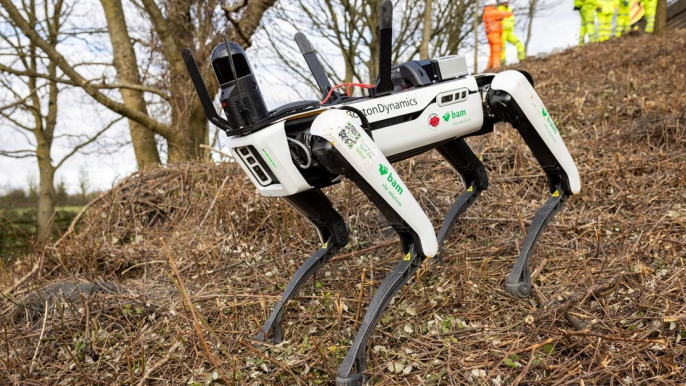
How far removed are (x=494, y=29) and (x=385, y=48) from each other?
12641 mm

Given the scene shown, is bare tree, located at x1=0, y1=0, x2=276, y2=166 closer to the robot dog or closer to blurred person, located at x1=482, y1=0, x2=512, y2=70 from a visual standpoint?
the robot dog

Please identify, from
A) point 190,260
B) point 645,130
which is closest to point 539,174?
point 645,130

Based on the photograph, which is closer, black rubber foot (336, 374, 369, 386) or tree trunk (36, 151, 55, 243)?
black rubber foot (336, 374, 369, 386)

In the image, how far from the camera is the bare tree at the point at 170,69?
25.2 ft

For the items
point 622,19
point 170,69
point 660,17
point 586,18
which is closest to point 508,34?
point 586,18

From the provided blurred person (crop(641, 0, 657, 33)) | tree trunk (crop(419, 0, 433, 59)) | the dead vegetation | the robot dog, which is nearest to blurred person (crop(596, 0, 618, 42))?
blurred person (crop(641, 0, 657, 33))

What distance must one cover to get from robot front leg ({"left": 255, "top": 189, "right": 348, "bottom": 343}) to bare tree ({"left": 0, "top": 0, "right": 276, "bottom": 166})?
4.98 metres

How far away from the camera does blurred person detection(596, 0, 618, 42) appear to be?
43.7 ft

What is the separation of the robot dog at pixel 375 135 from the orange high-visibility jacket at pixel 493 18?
11.8 meters

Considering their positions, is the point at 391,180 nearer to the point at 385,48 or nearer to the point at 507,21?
the point at 385,48

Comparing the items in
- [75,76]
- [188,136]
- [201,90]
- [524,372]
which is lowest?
[524,372]

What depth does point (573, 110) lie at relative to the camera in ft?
21.3

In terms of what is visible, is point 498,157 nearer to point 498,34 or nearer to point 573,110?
point 573,110

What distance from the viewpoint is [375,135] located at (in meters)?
2.40
